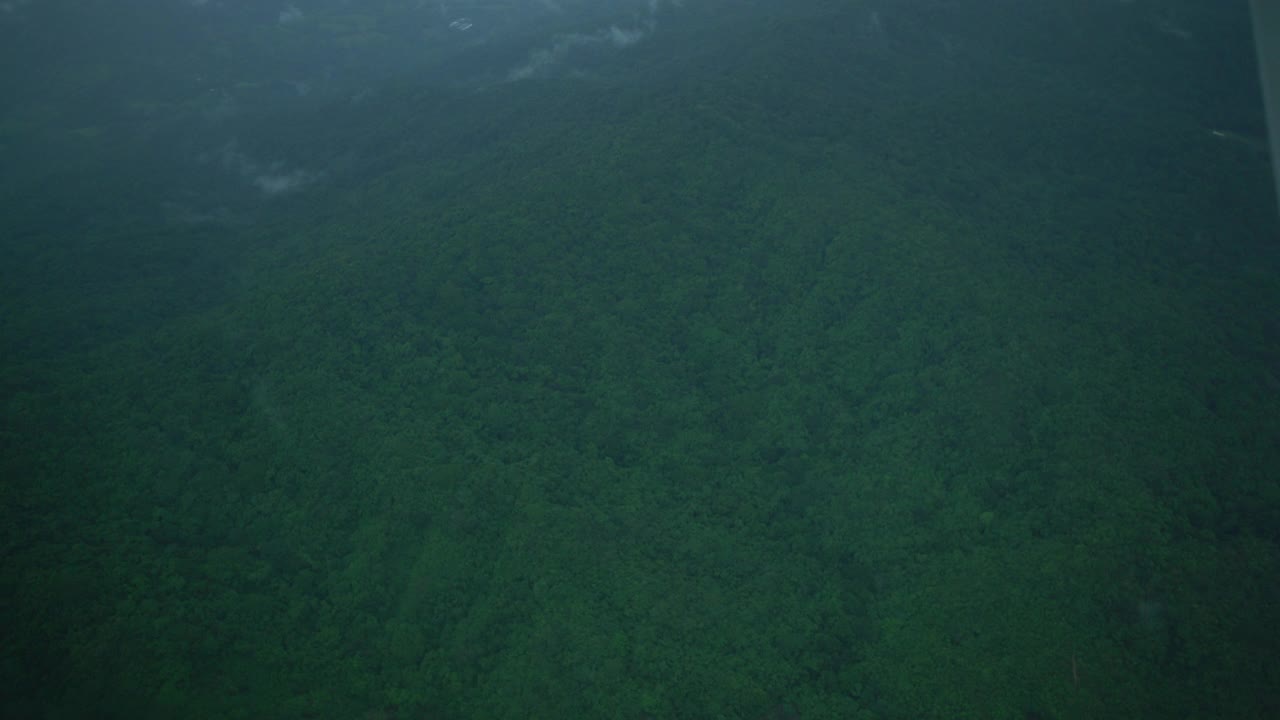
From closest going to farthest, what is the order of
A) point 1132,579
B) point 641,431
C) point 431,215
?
point 1132,579 < point 641,431 < point 431,215

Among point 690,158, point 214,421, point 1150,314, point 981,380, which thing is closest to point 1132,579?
point 981,380

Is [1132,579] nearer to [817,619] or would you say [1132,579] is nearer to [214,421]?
[817,619]

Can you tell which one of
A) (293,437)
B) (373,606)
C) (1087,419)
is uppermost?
(1087,419)

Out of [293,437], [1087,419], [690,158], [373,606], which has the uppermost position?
[690,158]

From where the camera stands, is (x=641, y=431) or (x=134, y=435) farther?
(x=641, y=431)

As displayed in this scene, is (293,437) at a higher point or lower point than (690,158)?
lower

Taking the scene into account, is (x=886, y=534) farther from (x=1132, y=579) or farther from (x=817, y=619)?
(x=1132, y=579)

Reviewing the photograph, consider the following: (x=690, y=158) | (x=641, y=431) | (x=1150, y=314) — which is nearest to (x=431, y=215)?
(x=690, y=158)

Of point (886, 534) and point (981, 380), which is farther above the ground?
point (981, 380)

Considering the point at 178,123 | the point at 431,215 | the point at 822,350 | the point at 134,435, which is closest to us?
the point at 134,435
